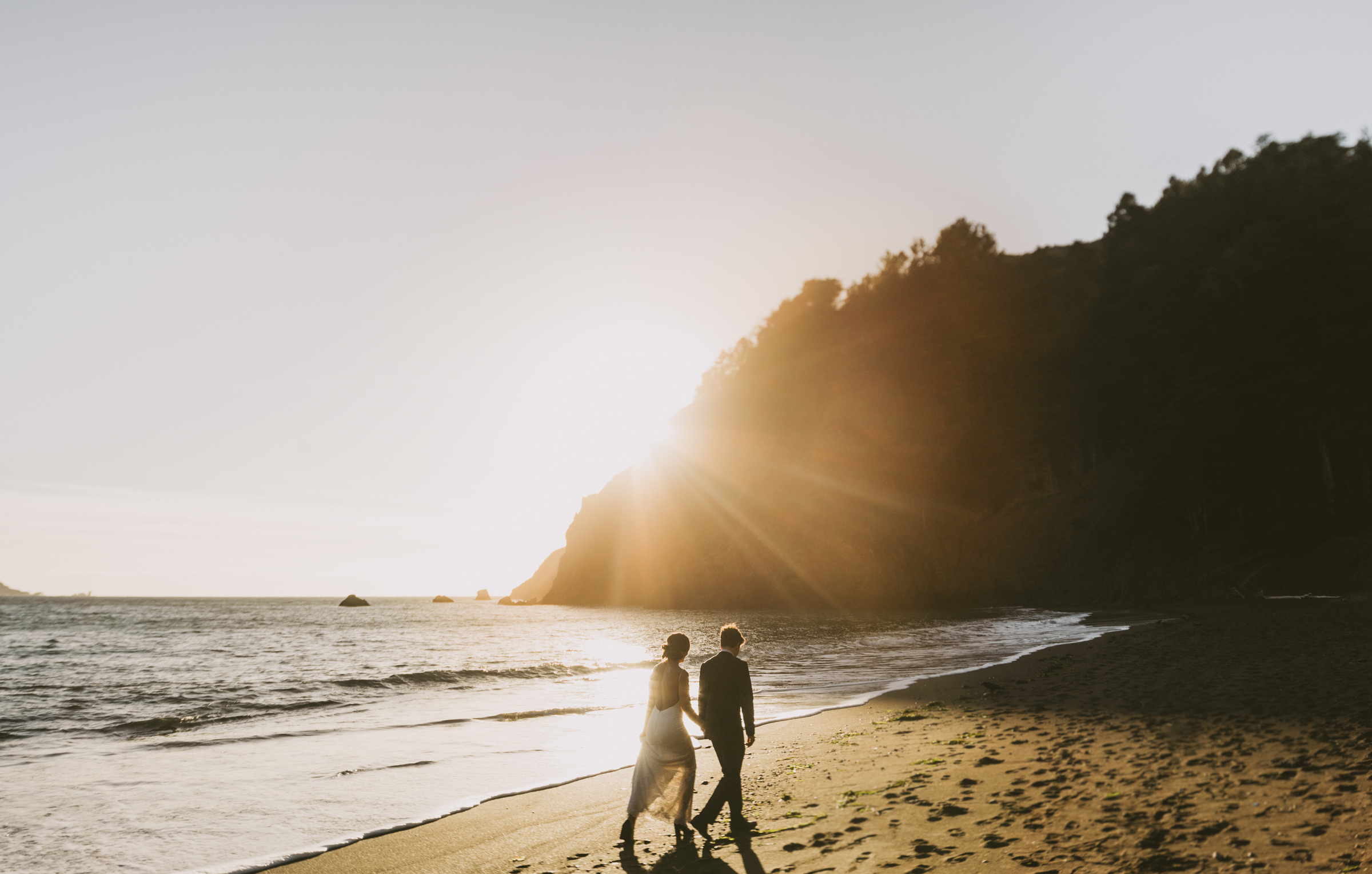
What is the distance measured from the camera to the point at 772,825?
693 cm

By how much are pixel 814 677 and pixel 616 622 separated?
39.8 meters

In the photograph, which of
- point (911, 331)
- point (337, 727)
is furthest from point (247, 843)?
point (911, 331)

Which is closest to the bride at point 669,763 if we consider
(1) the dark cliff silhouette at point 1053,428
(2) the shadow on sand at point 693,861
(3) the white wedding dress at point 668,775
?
(3) the white wedding dress at point 668,775

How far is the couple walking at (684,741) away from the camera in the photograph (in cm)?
688

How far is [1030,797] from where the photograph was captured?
665cm

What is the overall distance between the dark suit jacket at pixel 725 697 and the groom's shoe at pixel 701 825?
73 cm

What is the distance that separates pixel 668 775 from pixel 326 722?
43.3ft

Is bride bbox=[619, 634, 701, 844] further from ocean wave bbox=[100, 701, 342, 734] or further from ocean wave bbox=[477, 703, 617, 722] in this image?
ocean wave bbox=[100, 701, 342, 734]

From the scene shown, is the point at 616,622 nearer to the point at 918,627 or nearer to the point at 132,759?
the point at 918,627

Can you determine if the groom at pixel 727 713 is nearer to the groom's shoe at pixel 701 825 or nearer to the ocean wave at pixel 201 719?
the groom's shoe at pixel 701 825

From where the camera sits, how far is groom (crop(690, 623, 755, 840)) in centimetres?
710

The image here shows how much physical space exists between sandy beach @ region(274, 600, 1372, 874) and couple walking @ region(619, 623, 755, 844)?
0.85 ft

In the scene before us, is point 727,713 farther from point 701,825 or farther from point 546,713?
point 546,713

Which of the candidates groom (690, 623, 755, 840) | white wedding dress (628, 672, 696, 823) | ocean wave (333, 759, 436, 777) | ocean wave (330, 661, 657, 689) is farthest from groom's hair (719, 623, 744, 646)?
ocean wave (330, 661, 657, 689)
